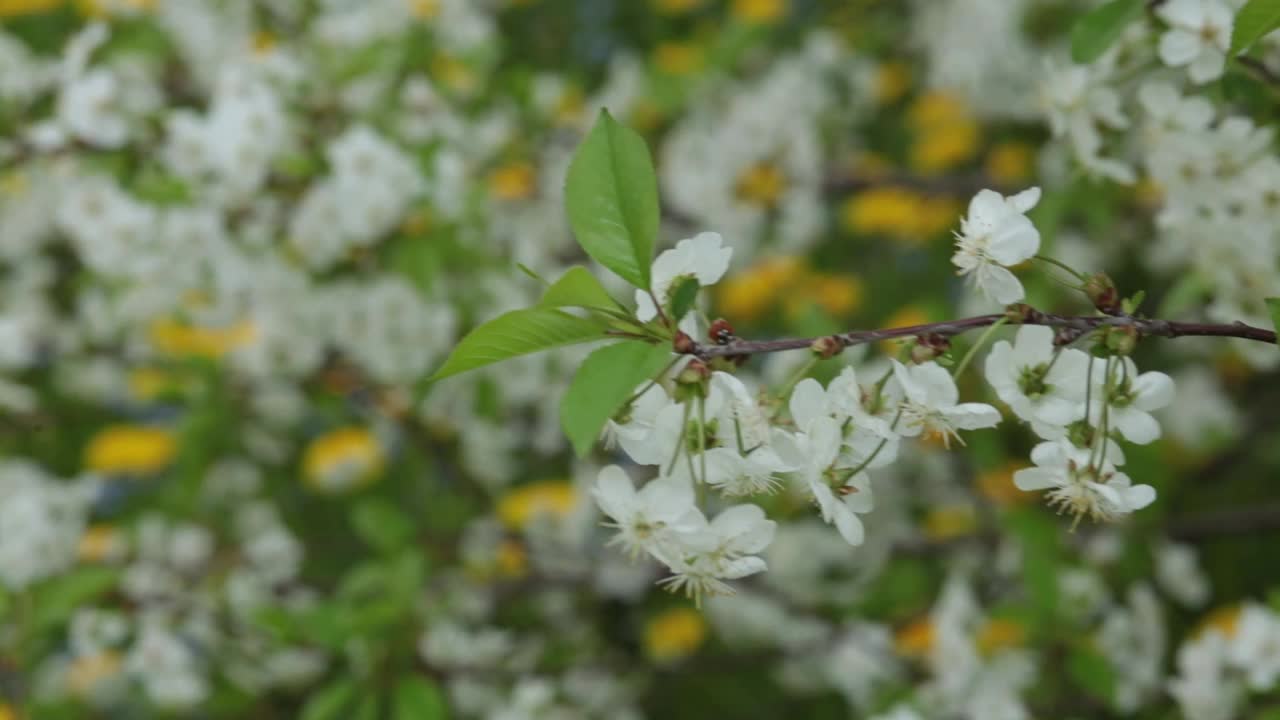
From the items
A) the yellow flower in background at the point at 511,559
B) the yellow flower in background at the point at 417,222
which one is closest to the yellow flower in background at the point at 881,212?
the yellow flower in background at the point at 511,559

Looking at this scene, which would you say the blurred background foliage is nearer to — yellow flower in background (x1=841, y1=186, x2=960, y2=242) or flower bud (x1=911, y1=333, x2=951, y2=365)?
yellow flower in background (x1=841, y1=186, x2=960, y2=242)

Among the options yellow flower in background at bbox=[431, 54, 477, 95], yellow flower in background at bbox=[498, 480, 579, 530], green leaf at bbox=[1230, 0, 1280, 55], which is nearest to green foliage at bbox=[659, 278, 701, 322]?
green leaf at bbox=[1230, 0, 1280, 55]

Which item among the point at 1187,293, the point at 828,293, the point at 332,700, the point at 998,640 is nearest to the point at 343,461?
the point at 828,293

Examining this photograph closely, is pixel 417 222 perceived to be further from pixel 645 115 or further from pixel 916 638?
pixel 916 638

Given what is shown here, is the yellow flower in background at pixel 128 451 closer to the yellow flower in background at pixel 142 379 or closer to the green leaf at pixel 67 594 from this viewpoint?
the yellow flower in background at pixel 142 379

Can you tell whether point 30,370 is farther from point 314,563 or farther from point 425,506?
point 425,506
